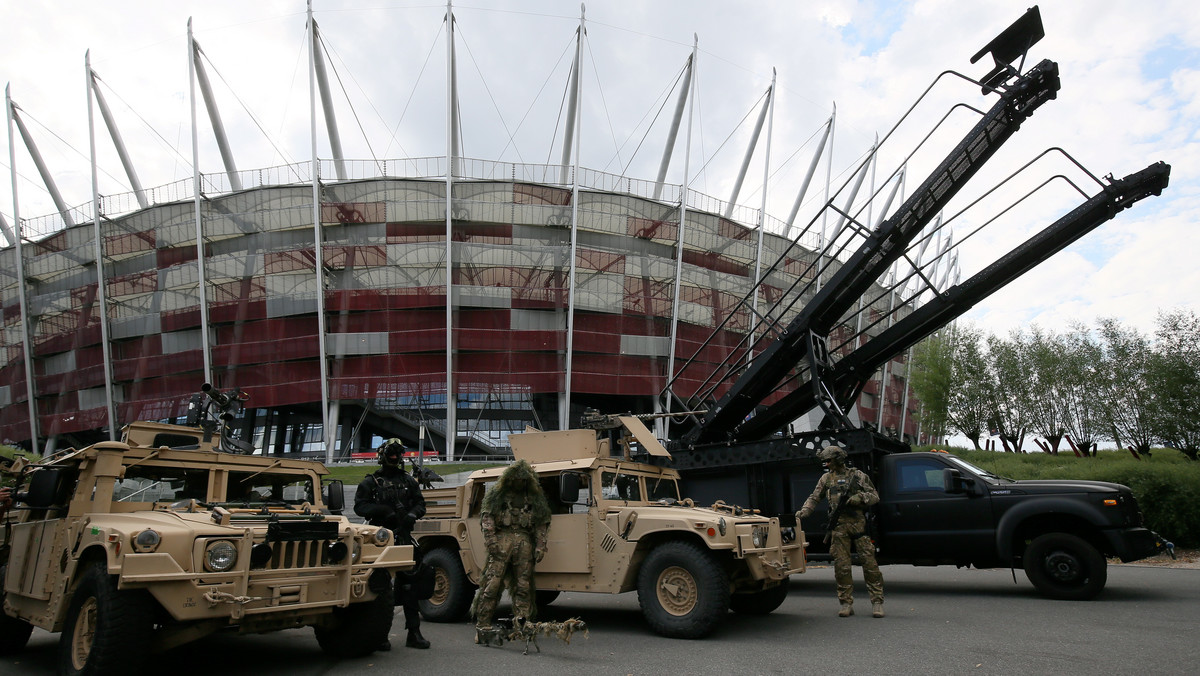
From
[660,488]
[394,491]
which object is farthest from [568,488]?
[660,488]

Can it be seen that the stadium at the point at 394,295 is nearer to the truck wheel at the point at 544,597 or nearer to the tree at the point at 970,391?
the tree at the point at 970,391

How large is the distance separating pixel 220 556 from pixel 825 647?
500cm

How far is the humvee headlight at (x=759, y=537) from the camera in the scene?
703 cm

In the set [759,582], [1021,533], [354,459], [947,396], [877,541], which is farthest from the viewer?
[947,396]

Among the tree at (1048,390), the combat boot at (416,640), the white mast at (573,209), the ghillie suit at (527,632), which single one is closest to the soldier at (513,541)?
the ghillie suit at (527,632)

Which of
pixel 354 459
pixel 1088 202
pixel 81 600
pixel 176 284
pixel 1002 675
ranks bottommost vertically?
pixel 1002 675

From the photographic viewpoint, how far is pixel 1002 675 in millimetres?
5156

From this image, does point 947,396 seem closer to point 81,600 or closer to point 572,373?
point 572,373

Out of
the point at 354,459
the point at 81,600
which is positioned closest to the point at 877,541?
the point at 81,600

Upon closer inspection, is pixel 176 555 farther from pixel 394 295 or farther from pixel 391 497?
pixel 394 295

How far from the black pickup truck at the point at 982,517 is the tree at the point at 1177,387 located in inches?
768

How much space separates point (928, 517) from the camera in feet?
31.6

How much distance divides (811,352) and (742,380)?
1.35 meters

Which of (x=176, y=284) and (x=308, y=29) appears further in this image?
(x=176, y=284)
